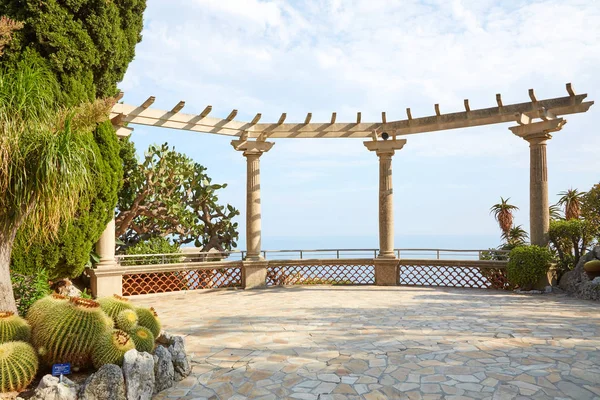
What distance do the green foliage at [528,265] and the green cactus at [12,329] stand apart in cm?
1072

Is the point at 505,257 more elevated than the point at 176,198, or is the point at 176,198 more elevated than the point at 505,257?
the point at 176,198

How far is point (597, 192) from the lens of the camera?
1127 cm

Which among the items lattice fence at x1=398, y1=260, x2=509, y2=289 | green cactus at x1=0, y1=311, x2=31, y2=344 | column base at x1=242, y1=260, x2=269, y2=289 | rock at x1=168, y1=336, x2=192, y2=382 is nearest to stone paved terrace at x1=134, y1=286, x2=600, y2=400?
rock at x1=168, y1=336, x2=192, y2=382

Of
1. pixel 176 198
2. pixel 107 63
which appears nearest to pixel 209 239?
pixel 176 198

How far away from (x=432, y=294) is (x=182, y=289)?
22.4 ft

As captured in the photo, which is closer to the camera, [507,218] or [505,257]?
[505,257]

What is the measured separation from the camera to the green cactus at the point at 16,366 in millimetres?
4215

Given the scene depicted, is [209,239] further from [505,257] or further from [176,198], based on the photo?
[505,257]

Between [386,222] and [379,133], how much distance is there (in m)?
2.69

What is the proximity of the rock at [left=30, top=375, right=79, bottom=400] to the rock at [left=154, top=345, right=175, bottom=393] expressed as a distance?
0.89 metres

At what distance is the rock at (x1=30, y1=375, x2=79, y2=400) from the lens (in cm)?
407

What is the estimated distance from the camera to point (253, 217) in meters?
12.9

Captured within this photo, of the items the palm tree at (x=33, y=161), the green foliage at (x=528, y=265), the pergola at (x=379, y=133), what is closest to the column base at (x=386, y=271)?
the pergola at (x=379, y=133)

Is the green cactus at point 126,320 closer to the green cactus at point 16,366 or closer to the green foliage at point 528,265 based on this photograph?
the green cactus at point 16,366
